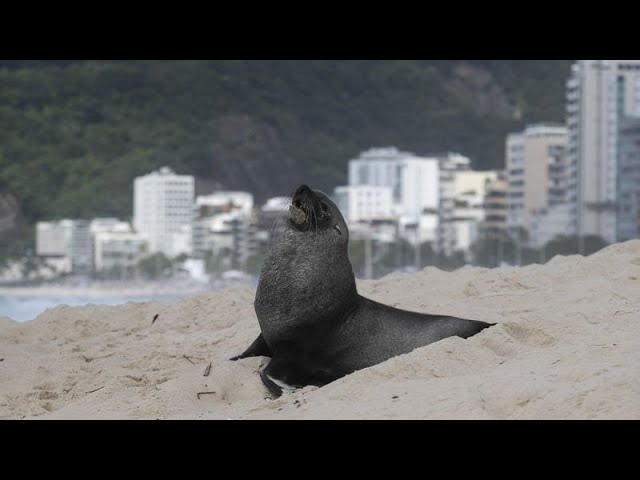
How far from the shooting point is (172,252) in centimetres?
5569

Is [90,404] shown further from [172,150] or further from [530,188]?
[530,188]

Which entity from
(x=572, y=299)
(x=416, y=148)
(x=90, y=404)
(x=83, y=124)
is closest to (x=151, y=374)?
(x=90, y=404)

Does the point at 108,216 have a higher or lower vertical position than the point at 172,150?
lower

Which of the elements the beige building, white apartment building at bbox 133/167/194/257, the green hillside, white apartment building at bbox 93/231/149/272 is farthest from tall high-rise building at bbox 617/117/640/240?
white apartment building at bbox 93/231/149/272

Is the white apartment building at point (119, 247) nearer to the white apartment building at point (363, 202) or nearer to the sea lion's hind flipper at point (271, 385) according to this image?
the white apartment building at point (363, 202)

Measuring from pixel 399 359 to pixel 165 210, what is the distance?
5222cm

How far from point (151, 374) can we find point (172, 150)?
53172 millimetres

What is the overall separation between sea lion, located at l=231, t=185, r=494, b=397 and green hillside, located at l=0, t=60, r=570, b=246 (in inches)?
→ 1979

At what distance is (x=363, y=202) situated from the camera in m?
58.1

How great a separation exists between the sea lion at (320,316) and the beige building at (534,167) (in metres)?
56.9

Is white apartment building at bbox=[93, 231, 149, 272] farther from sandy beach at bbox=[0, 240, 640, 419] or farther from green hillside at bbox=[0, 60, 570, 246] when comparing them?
sandy beach at bbox=[0, 240, 640, 419]

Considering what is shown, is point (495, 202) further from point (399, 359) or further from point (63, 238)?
point (399, 359)

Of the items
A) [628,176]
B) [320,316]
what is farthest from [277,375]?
[628,176]

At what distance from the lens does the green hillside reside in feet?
183
